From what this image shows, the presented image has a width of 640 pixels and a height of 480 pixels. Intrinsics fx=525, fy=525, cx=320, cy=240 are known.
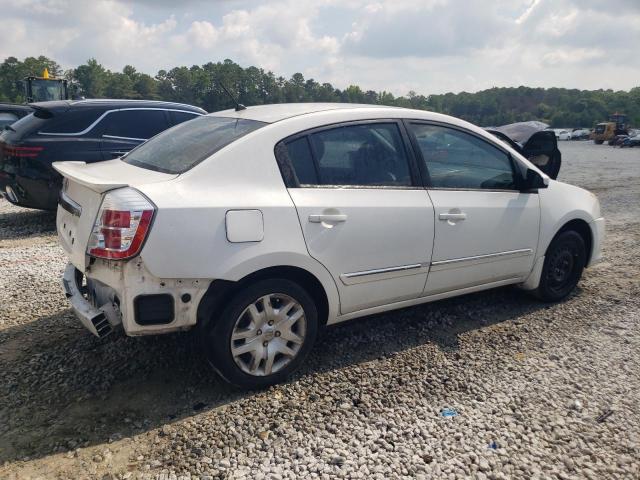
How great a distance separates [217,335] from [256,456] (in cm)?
70

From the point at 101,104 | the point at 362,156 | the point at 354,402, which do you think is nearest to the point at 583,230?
the point at 362,156

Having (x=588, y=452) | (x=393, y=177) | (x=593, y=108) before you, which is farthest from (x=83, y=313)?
(x=593, y=108)

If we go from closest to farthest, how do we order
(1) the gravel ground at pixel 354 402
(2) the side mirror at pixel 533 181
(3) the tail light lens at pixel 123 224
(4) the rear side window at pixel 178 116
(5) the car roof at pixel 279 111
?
1. (1) the gravel ground at pixel 354 402
2. (3) the tail light lens at pixel 123 224
3. (5) the car roof at pixel 279 111
4. (2) the side mirror at pixel 533 181
5. (4) the rear side window at pixel 178 116

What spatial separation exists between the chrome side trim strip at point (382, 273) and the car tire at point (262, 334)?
0.30 m

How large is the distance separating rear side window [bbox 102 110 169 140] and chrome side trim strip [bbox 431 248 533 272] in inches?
215

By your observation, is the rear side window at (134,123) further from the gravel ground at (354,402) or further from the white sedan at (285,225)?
the white sedan at (285,225)

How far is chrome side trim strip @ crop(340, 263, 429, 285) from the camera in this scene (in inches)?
136

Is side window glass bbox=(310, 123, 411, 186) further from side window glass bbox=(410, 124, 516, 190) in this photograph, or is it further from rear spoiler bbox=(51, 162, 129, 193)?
rear spoiler bbox=(51, 162, 129, 193)

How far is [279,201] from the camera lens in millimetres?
3141

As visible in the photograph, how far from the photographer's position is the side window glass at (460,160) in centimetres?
391

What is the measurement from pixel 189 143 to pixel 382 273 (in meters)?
1.57

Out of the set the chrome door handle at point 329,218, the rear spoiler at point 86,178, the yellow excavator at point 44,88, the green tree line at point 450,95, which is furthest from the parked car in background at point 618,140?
the rear spoiler at point 86,178

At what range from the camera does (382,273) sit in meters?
3.59

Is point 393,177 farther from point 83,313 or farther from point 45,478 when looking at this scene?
point 45,478
